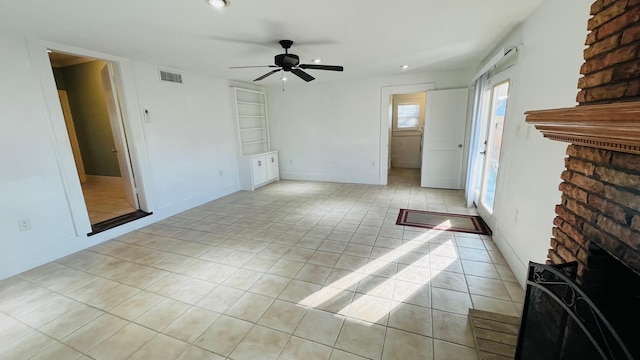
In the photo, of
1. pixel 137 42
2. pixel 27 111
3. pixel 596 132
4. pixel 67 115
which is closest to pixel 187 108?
pixel 137 42

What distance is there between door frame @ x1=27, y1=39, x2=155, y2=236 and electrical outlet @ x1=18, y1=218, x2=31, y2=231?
36 centimetres

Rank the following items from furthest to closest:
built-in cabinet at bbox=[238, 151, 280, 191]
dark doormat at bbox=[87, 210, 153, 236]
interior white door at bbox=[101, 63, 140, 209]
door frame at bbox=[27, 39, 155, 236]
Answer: built-in cabinet at bbox=[238, 151, 280, 191] < interior white door at bbox=[101, 63, 140, 209] < dark doormat at bbox=[87, 210, 153, 236] < door frame at bbox=[27, 39, 155, 236]

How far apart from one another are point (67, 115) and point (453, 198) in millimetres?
8436

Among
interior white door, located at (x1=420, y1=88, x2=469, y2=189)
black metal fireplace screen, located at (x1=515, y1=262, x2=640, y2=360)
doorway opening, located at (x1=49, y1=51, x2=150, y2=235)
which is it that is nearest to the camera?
black metal fireplace screen, located at (x1=515, y1=262, x2=640, y2=360)

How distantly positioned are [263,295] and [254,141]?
15.0 ft

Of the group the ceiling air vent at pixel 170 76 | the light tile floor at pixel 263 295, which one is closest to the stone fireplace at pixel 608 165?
the light tile floor at pixel 263 295

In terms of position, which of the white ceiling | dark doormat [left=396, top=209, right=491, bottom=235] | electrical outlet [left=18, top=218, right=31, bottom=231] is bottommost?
dark doormat [left=396, top=209, right=491, bottom=235]

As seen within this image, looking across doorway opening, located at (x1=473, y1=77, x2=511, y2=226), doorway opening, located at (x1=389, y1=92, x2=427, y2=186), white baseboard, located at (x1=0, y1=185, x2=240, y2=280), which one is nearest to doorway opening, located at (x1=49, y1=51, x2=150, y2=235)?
white baseboard, located at (x1=0, y1=185, x2=240, y2=280)

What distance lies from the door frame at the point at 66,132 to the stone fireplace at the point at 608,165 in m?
4.39

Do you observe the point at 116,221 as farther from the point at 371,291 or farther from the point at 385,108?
the point at 385,108

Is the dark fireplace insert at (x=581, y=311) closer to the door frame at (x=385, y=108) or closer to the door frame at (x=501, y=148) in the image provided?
the door frame at (x=501, y=148)

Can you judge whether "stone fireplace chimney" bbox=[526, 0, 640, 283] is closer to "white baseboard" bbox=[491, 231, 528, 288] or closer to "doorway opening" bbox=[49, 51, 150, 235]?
"white baseboard" bbox=[491, 231, 528, 288]

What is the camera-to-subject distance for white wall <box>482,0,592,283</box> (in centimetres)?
168

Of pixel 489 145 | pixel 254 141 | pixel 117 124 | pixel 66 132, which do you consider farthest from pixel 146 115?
pixel 489 145
